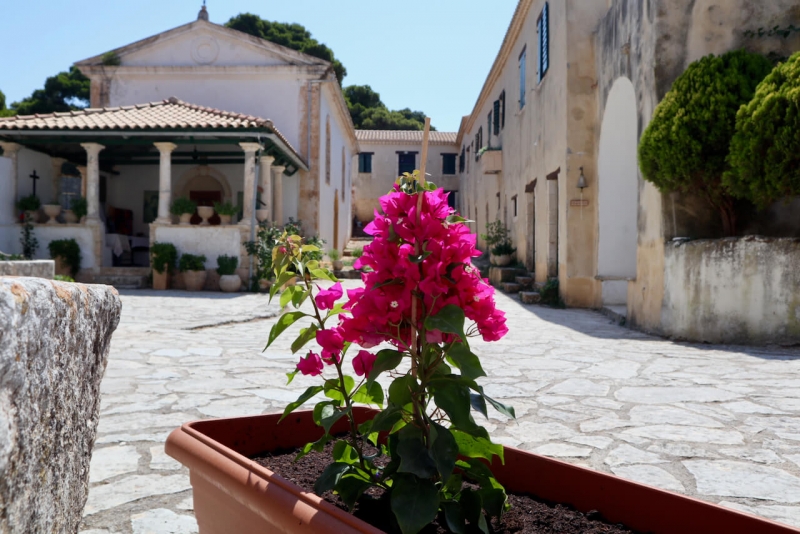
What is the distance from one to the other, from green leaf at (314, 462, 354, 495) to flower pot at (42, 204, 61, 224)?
15.0 meters

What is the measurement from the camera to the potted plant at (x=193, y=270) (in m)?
13.6

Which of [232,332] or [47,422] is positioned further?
[232,332]

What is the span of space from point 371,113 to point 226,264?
32721mm

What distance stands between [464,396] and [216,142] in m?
13.9

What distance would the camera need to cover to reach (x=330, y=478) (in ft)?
4.69

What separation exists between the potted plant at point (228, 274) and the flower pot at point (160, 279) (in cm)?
114

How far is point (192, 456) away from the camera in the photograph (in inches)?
62.3

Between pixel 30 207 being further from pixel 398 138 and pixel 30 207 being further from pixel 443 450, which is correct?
pixel 398 138

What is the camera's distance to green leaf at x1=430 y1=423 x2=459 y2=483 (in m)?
1.26

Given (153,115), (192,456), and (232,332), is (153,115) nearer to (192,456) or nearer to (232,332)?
(232,332)

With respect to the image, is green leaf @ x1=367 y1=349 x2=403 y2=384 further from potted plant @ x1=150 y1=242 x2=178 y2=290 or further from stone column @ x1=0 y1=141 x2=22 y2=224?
stone column @ x1=0 y1=141 x2=22 y2=224

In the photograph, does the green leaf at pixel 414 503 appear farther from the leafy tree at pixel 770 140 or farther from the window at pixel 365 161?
the window at pixel 365 161

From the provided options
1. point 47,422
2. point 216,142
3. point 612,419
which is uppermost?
point 216,142

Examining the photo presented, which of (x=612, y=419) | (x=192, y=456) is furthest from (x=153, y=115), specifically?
(x=192, y=456)
